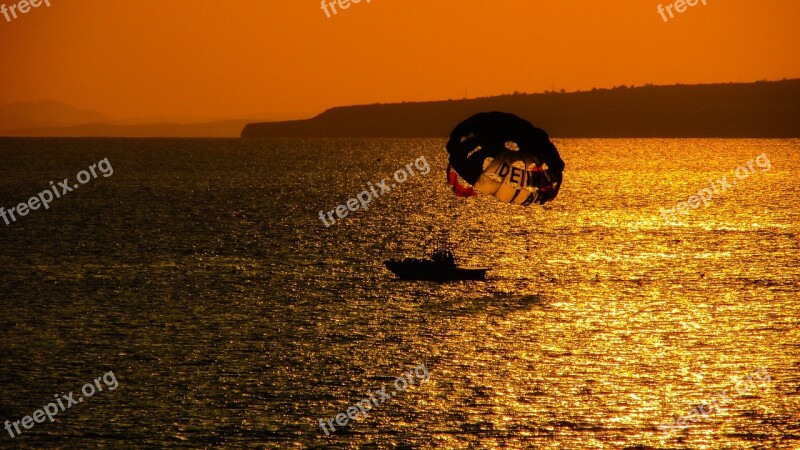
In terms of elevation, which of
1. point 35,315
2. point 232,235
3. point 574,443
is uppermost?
point 232,235

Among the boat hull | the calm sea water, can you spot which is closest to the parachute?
the calm sea water

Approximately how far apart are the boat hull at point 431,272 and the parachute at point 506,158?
45.2ft

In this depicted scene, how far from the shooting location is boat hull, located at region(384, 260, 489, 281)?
9681cm

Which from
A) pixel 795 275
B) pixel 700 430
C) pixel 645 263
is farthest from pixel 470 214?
pixel 700 430

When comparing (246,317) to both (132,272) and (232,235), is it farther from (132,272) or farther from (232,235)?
(232,235)

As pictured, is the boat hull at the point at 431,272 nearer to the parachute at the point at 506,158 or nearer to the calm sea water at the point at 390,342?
the calm sea water at the point at 390,342

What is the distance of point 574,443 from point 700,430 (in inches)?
259

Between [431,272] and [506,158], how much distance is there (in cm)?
1895

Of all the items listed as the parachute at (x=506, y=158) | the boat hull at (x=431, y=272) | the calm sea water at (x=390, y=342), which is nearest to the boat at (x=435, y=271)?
the boat hull at (x=431, y=272)

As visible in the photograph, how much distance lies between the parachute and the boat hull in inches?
542

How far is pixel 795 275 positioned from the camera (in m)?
110

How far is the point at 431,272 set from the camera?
97.6m

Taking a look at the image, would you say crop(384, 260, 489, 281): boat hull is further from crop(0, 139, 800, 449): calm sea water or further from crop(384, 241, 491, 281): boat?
crop(0, 139, 800, 449): calm sea water

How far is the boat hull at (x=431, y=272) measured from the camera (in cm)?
9681
